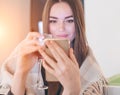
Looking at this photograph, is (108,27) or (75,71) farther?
(108,27)

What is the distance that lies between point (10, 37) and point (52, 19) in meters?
0.66

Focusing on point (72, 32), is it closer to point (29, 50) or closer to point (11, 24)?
point (29, 50)

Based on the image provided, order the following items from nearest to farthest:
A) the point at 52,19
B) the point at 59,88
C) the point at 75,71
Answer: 1. the point at 75,71
2. the point at 59,88
3. the point at 52,19

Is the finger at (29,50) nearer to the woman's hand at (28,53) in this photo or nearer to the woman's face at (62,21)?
the woman's hand at (28,53)

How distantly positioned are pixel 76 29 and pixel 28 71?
202 millimetres

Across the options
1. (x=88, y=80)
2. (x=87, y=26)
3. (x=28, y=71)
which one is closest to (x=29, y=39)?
(x=28, y=71)

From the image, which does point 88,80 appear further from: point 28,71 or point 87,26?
point 87,26

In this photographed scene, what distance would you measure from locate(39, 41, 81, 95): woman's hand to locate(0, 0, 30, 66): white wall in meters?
0.72

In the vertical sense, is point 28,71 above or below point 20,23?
below

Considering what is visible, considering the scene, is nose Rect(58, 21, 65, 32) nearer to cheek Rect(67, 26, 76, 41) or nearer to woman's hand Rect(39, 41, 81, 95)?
cheek Rect(67, 26, 76, 41)

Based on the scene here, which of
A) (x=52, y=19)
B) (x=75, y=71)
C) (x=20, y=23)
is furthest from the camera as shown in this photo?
(x=20, y=23)

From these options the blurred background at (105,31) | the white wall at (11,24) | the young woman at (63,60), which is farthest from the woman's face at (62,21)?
the white wall at (11,24)

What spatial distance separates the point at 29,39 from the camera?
508 mm

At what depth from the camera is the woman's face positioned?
25.2 inches
